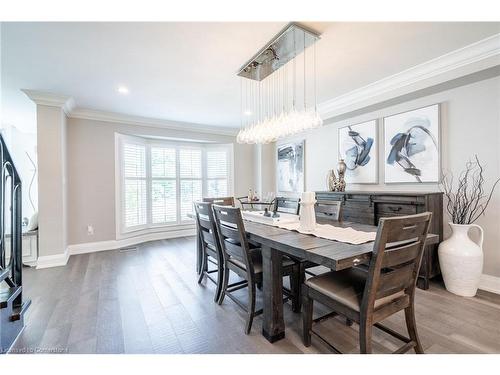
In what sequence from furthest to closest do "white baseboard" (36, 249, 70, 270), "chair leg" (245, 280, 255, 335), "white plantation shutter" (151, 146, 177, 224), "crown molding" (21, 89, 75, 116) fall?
1. "white plantation shutter" (151, 146, 177, 224)
2. "white baseboard" (36, 249, 70, 270)
3. "crown molding" (21, 89, 75, 116)
4. "chair leg" (245, 280, 255, 335)

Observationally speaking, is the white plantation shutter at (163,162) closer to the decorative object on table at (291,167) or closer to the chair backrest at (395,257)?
the decorative object on table at (291,167)

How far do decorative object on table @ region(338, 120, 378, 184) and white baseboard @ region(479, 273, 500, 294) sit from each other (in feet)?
5.04

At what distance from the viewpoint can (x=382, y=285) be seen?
1290 millimetres

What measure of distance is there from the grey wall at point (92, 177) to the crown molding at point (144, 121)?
79 mm

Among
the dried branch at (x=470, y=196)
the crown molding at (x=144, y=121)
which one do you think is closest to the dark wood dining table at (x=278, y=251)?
the dried branch at (x=470, y=196)

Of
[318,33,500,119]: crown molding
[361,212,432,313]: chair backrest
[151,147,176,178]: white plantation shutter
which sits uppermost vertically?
[318,33,500,119]: crown molding

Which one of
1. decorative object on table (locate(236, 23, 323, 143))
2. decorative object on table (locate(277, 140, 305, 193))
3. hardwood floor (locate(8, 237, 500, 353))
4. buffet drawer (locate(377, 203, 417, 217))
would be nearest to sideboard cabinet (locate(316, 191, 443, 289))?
buffet drawer (locate(377, 203, 417, 217))

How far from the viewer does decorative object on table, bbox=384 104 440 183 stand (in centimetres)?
276

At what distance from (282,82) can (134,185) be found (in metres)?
3.48

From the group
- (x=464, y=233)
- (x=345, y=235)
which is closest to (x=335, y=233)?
(x=345, y=235)

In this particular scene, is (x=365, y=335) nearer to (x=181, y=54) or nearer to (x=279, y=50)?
(x=279, y=50)

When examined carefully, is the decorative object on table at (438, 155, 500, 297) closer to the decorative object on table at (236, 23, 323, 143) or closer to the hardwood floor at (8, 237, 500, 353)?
the hardwood floor at (8, 237, 500, 353)

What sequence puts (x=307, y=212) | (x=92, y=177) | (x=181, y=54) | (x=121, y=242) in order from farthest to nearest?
(x=121, y=242) < (x=92, y=177) < (x=181, y=54) < (x=307, y=212)

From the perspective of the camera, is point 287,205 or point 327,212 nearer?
point 327,212
